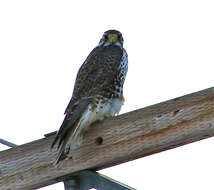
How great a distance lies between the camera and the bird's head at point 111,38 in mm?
6102

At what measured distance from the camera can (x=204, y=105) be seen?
122 inches

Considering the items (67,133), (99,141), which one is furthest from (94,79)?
(99,141)

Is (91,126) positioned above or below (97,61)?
below

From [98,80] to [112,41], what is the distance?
1342 mm

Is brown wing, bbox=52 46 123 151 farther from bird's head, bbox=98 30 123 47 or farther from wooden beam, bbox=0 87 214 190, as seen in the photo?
bird's head, bbox=98 30 123 47

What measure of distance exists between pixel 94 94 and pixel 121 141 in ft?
4.31

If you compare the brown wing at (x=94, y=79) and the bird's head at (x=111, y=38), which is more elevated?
the bird's head at (x=111, y=38)

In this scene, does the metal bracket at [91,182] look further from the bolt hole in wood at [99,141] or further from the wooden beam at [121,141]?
the bolt hole in wood at [99,141]

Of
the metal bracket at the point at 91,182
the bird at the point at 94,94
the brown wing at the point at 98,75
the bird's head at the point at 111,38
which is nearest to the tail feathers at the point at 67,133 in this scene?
the bird at the point at 94,94

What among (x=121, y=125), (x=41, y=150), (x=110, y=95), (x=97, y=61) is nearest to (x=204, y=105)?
(x=121, y=125)

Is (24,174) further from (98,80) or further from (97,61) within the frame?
(97,61)

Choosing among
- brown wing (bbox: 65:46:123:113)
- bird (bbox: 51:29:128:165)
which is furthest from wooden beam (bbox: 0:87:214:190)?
brown wing (bbox: 65:46:123:113)

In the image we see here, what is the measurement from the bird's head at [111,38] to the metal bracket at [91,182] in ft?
9.04

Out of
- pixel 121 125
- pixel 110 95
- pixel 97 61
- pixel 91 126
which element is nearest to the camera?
pixel 121 125
